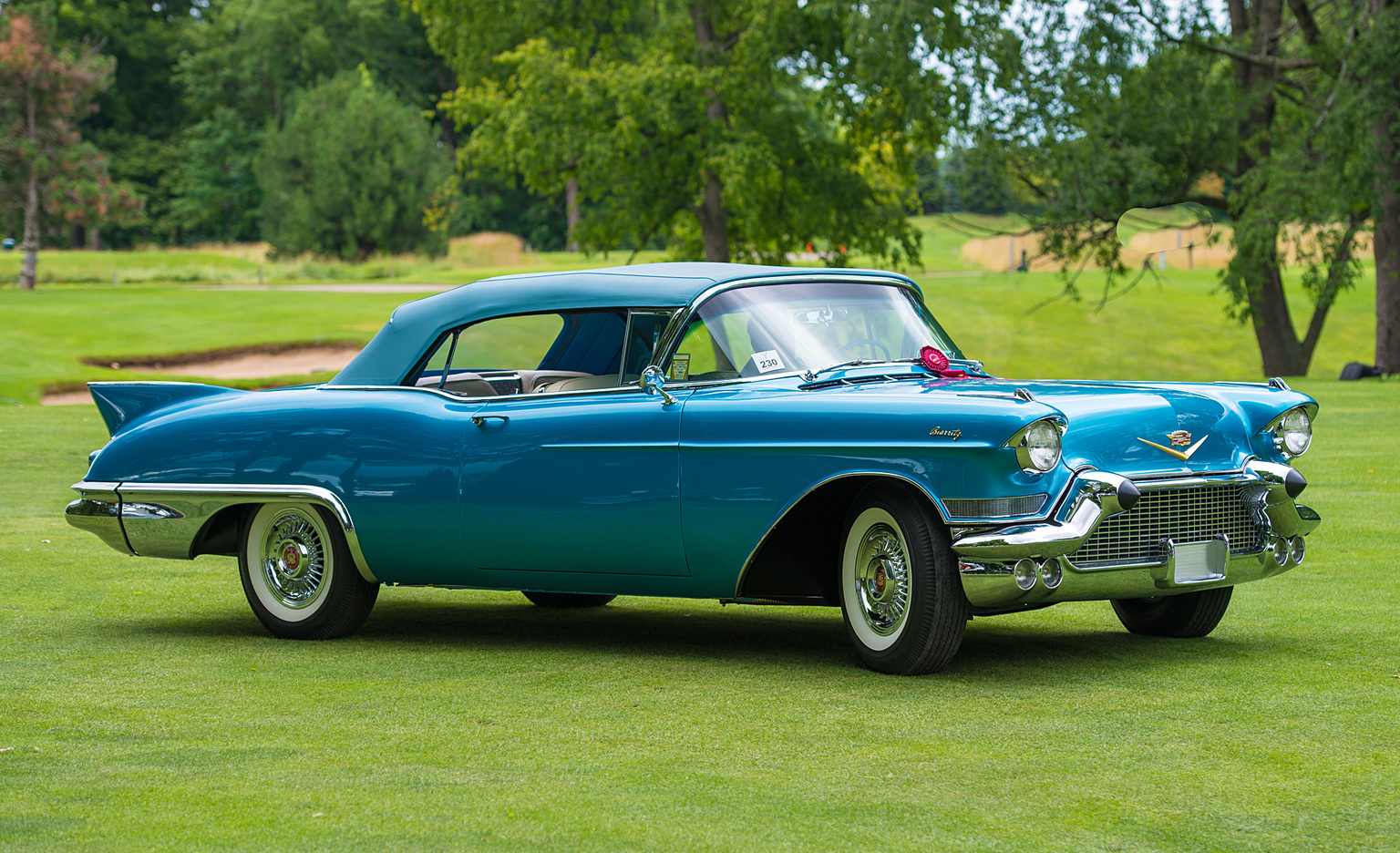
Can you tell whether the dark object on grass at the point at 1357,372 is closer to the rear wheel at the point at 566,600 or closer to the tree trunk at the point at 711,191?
the tree trunk at the point at 711,191

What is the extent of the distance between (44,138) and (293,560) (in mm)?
42897

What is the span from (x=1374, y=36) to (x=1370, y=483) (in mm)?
12422

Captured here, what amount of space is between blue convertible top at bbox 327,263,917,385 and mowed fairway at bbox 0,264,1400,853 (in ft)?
4.23

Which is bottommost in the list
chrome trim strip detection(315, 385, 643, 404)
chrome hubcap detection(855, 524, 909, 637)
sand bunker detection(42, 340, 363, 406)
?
sand bunker detection(42, 340, 363, 406)

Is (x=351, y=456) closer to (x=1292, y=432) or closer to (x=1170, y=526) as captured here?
(x=1170, y=526)

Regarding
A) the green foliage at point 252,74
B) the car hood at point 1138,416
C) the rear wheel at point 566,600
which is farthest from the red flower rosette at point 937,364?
the green foliage at point 252,74

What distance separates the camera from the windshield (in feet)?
20.7

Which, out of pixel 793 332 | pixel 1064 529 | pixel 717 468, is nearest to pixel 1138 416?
pixel 1064 529

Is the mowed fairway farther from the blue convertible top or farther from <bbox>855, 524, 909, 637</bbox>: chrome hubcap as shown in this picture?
the blue convertible top

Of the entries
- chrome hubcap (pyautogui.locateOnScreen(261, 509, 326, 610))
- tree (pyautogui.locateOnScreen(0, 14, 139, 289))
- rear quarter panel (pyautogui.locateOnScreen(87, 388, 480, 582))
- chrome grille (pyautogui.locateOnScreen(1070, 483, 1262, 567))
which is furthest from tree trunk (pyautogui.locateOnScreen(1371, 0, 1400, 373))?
tree (pyautogui.locateOnScreen(0, 14, 139, 289))

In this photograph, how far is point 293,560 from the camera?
700 centimetres

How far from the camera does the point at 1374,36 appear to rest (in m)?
22.2

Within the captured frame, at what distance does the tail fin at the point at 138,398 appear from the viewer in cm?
751

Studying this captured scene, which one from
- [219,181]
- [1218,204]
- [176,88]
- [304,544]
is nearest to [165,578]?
[304,544]
